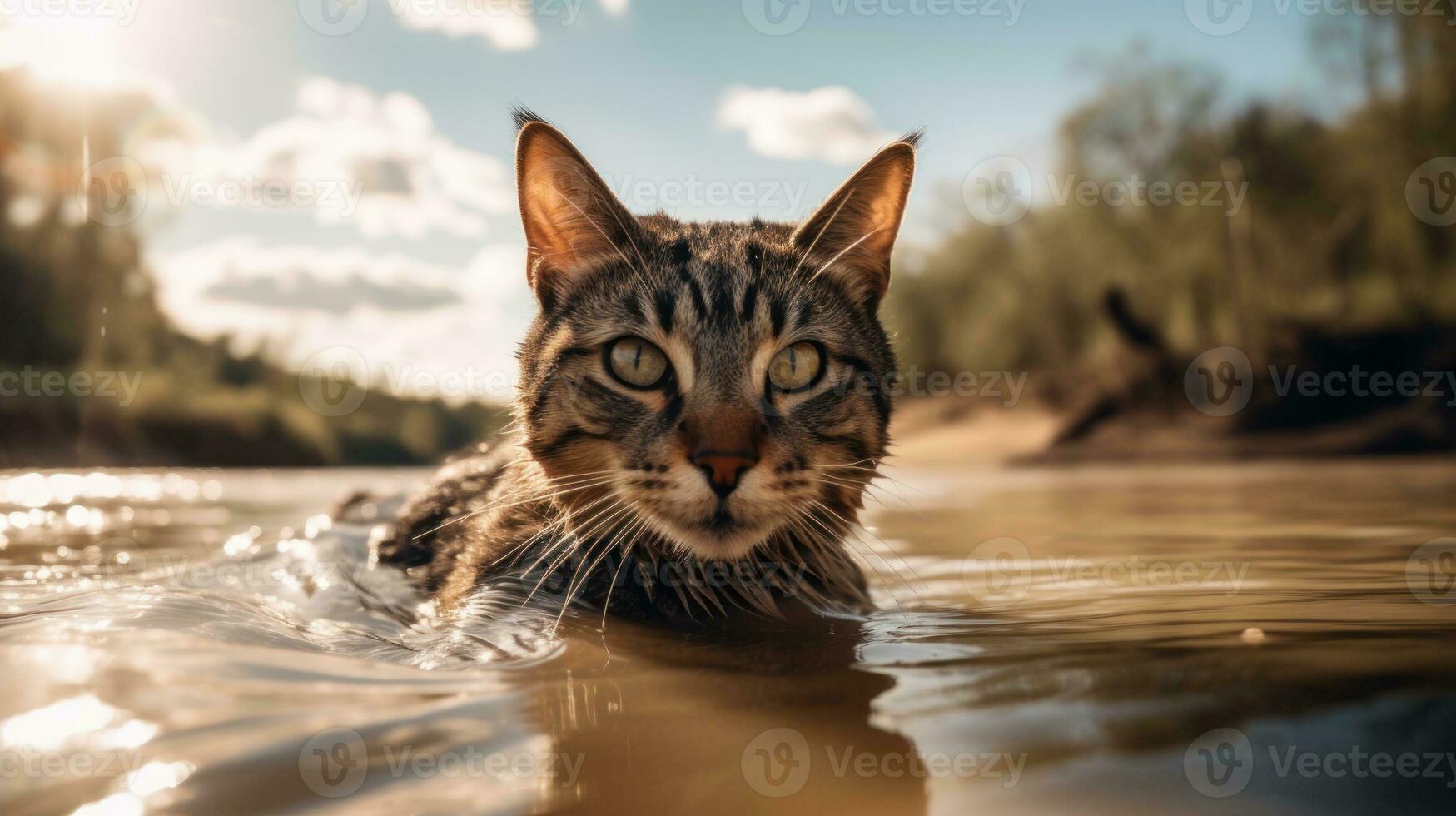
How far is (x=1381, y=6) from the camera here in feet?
54.3

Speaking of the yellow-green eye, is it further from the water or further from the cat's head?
the water

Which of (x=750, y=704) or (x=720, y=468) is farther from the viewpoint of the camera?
(x=720, y=468)

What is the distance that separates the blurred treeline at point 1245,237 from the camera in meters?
16.3

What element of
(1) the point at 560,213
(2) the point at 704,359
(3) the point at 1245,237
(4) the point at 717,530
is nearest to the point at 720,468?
(4) the point at 717,530

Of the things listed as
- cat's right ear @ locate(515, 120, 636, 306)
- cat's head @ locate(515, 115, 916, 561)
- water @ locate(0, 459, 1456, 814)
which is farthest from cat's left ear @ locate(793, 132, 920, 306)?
water @ locate(0, 459, 1456, 814)

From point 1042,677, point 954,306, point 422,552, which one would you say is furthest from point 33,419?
point 954,306

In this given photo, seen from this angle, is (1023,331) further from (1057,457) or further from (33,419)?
(33,419)

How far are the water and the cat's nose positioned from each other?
15.6 inches

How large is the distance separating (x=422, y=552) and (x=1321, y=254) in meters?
20.9

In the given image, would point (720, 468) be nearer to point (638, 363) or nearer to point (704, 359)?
point (704, 359)

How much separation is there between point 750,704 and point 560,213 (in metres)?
1.93

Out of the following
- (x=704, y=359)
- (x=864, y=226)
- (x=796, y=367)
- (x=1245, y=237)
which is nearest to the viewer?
(x=704, y=359)

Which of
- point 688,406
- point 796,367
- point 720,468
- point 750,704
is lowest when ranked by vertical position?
point 750,704

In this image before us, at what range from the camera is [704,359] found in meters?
2.69
